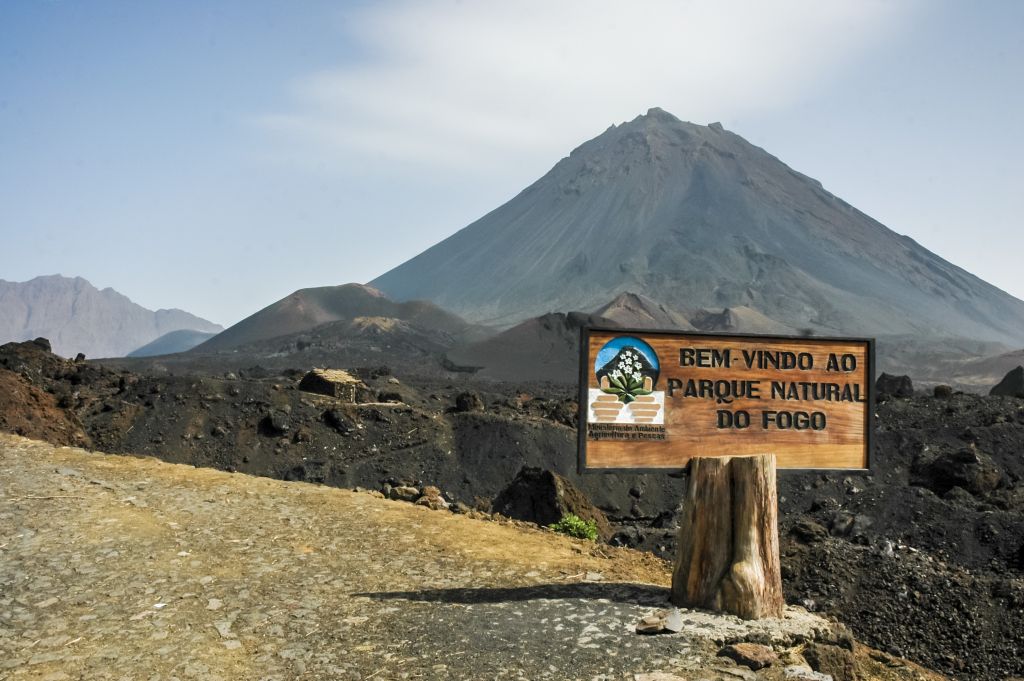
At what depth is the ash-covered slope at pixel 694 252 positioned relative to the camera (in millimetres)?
113000

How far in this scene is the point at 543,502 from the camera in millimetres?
12773

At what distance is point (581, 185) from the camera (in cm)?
14838

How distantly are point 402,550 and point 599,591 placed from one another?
1802 mm

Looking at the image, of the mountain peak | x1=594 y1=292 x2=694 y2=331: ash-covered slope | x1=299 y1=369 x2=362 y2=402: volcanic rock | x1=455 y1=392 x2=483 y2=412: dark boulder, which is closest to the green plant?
x1=455 y1=392 x2=483 y2=412: dark boulder

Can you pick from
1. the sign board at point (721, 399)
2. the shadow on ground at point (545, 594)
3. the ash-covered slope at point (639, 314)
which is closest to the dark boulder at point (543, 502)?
the shadow on ground at point (545, 594)

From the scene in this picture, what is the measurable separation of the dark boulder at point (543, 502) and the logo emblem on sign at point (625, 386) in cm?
635

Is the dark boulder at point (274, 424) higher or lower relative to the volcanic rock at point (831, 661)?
higher

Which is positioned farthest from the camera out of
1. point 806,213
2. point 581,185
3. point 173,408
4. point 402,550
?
point 581,185

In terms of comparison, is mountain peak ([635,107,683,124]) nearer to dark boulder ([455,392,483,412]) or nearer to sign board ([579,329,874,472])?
dark boulder ([455,392,483,412])

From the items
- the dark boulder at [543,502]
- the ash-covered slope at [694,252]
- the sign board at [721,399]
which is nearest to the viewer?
the sign board at [721,399]

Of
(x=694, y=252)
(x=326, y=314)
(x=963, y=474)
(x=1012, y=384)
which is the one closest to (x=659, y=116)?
(x=694, y=252)

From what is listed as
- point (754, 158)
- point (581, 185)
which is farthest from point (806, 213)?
point (581, 185)

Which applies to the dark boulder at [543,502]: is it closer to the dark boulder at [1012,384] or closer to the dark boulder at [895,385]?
the dark boulder at [895,385]

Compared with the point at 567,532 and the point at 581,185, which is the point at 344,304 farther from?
the point at 567,532
